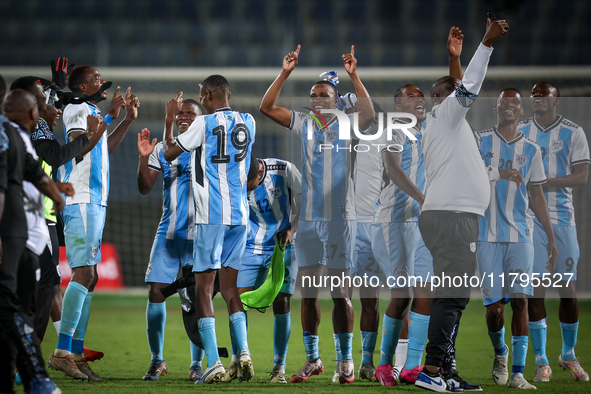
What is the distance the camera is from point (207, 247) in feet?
16.0

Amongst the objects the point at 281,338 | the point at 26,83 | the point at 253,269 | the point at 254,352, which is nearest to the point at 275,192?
the point at 253,269

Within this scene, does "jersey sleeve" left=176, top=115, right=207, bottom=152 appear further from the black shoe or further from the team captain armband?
the black shoe

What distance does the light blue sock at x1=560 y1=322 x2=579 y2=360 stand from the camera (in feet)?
17.9

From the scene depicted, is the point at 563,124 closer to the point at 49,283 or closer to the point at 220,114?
the point at 220,114

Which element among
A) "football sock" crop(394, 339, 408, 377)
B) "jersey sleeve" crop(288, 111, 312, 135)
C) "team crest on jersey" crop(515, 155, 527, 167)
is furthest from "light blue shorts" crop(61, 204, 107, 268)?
"team crest on jersey" crop(515, 155, 527, 167)

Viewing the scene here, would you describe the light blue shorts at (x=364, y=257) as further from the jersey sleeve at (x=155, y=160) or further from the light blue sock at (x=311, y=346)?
the jersey sleeve at (x=155, y=160)

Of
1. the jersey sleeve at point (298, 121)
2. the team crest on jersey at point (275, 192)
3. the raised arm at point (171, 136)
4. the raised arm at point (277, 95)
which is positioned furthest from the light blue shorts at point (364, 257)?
the raised arm at point (171, 136)

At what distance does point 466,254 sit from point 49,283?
108 inches

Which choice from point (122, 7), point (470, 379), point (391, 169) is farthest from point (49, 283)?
point (122, 7)

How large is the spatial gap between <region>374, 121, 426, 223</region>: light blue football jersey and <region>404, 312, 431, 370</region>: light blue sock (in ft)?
2.85

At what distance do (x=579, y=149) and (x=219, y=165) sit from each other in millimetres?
3033

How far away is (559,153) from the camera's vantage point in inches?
224

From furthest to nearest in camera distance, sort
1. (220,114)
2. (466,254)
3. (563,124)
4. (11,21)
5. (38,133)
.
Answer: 1. (11,21)
2. (563,124)
3. (220,114)
4. (38,133)
5. (466,254)

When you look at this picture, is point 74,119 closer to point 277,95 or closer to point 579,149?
point 277,95
